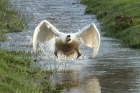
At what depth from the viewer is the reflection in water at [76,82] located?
10539 millimetres

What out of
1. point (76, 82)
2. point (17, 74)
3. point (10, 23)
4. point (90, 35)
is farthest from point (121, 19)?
point (17, 74)

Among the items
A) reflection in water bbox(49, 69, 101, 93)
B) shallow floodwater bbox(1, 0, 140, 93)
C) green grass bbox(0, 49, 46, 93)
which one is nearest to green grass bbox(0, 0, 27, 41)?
shallow floodwater bbox(1, 0, 140, 93)

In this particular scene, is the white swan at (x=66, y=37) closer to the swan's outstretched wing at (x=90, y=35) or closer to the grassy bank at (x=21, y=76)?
the swan's outstretched wing at (x=90, y=35)

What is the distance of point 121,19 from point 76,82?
840cm

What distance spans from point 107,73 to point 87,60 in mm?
2322

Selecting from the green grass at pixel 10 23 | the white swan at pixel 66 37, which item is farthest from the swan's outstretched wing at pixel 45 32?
the green grass at pixel 10 23

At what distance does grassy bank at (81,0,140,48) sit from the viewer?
17.3m

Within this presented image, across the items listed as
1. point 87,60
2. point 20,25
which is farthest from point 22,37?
point 87,60

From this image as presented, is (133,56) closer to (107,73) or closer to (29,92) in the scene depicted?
(107,73)

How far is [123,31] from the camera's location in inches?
726

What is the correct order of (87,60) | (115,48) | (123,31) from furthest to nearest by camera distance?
(123,31)
(115,48)
(87,60)

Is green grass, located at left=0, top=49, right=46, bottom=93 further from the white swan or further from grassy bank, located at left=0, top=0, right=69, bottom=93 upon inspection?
the white swan

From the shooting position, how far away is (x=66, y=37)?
13.8m

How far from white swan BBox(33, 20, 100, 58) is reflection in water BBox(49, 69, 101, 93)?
1267mm
